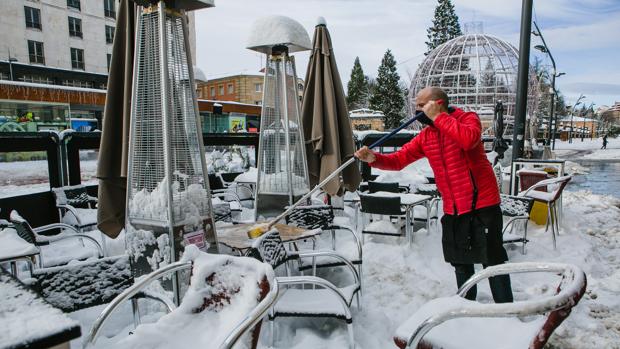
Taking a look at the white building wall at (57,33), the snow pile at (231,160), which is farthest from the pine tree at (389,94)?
the snow pile at (231,160)

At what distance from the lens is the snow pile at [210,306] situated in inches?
71.9

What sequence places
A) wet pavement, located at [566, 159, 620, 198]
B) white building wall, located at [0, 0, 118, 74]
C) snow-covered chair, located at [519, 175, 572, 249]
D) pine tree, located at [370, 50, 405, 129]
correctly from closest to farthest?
snow-covered chair, located at [519, 175, 572, 249] < wet pavement, located at [566, 159, 620, 198] < white building wall, located at [0, 0, 118, 74] < pine tree, located at [370, 50, 405, 129]

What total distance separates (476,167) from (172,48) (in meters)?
2.69

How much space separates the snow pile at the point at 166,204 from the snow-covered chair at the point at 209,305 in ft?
4.49

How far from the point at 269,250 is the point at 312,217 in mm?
1630

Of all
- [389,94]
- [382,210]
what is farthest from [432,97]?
[389,94]

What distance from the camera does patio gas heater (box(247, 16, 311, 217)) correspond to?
17.7 ft

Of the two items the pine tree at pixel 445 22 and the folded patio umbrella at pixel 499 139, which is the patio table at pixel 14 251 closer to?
the folded patio umbrella at pixel 499 139

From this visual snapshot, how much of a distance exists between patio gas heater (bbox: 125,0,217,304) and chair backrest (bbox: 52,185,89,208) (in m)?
2.49

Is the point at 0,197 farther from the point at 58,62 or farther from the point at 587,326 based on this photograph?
the point at 58,62

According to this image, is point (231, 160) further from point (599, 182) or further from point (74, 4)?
point (74, 4)

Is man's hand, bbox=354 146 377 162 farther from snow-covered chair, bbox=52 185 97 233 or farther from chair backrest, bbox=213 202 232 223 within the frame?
snow-covered chair, bbox=52 185 97 233

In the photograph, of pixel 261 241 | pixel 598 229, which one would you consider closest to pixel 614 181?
pixel 598 229

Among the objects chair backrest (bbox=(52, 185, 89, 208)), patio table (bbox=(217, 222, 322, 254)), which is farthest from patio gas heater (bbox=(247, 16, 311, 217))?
chair backrest (bbox=(52, 185, 89, 208))
